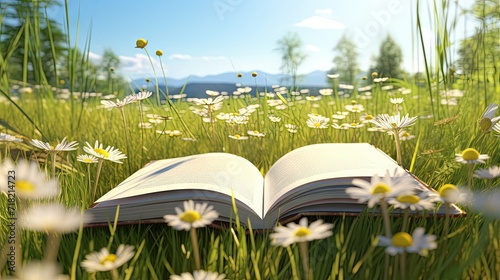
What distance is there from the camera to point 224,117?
2.29m

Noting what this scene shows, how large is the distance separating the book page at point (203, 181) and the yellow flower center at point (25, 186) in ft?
1.31

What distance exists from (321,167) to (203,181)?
12.7 inches

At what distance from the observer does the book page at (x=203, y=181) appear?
1181 mm

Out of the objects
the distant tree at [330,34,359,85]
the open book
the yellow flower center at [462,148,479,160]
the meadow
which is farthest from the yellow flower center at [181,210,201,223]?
the distant tree at [330,34,359,85]

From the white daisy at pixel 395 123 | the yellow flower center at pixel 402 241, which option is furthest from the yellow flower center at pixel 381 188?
the white daisy at pixel 395 123

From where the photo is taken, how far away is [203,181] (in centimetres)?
125

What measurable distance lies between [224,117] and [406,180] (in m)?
1.52

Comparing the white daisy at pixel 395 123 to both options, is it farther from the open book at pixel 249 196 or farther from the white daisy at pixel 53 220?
the white daisy at pixel 53 220

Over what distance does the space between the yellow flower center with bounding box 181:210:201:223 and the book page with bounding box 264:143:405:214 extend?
38cm

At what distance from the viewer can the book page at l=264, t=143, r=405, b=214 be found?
1.18m

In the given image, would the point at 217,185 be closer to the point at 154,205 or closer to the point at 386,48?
the point at 154,205

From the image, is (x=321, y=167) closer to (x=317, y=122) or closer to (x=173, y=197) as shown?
(x=173, y=197)

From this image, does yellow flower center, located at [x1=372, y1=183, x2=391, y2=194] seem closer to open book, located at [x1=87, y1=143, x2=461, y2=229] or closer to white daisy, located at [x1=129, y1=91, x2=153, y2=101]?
open book, located at [x1=87, y1=143, x2=461, y2=229]

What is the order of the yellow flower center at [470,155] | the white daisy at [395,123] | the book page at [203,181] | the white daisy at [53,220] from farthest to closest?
the white daisy at [395,123], the book page at [203,181], the yellow flower center at [470,155], the white daisy at [53,220]
